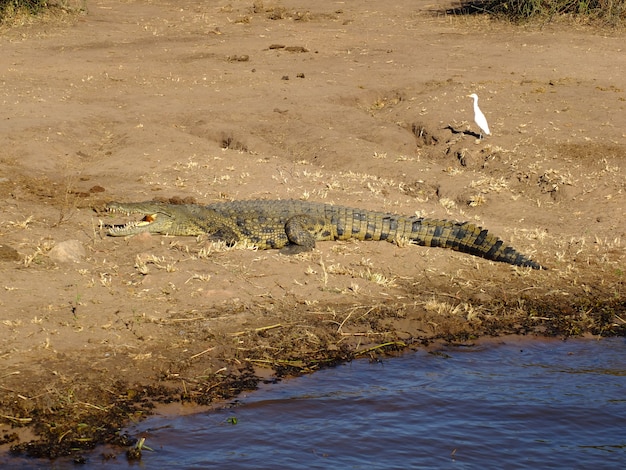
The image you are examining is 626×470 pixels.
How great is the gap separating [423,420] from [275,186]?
4.77 metres

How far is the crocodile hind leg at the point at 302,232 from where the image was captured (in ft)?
26.9

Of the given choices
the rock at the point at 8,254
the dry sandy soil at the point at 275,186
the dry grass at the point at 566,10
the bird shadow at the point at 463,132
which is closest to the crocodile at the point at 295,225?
the dry sandy soil at the point at 275,186

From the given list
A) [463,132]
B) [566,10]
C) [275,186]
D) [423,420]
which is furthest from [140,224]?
[566,10]

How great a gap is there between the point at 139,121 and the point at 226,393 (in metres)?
7.12

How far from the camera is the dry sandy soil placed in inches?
237

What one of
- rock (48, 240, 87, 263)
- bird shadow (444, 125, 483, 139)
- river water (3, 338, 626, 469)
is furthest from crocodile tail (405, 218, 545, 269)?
bird shadow (444, 125, 483, 139)

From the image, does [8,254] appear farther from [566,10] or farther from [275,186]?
[566,10]

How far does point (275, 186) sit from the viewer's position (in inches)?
390

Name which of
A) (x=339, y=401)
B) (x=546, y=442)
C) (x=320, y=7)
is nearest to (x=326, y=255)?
(x=339, y=401)

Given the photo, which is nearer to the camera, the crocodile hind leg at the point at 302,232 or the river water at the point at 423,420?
the river water at the point at 423,420

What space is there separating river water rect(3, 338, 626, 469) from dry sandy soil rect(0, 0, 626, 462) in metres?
0.27

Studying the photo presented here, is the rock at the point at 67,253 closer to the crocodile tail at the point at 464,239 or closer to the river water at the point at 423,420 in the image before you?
the river water at the point at 423,420

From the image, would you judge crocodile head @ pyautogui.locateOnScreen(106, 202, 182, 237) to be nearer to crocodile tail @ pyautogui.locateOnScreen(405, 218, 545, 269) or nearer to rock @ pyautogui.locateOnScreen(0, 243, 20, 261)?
rock @ pyautogui.locateOnScreen(0, 243, 20, 261)

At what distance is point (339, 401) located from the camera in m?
5.68
